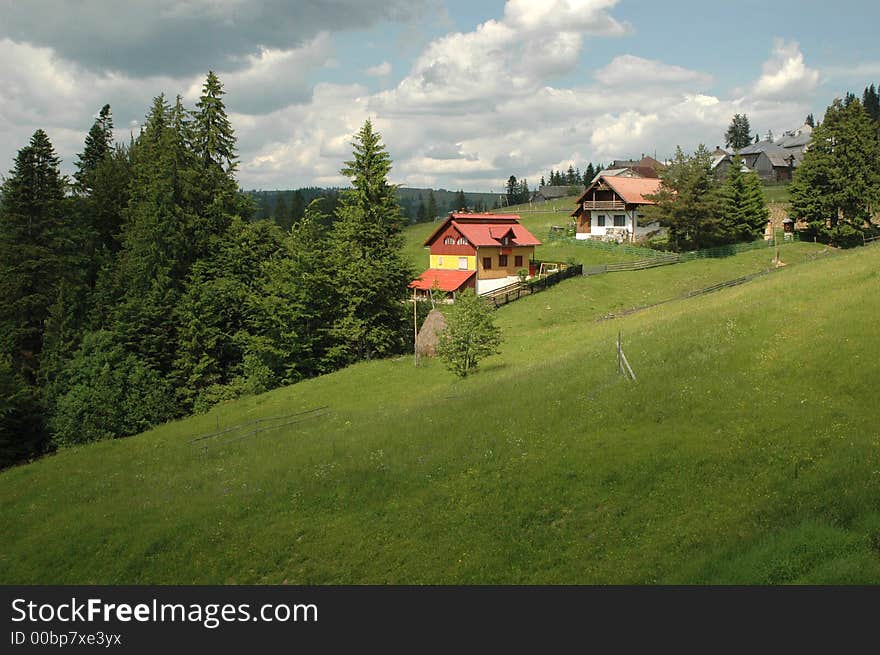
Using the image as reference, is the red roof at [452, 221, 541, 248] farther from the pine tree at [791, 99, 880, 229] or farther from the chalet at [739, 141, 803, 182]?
the chalet at [739, 141, 803, 182]

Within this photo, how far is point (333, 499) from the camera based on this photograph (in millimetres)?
20281

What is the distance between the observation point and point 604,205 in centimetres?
8044

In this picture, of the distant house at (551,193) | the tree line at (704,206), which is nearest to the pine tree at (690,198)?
the tree line at (704,206)

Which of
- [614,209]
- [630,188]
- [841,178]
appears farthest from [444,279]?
[841,178]

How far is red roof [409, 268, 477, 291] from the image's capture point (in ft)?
211

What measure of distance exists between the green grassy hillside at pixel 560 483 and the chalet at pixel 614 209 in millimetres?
48509

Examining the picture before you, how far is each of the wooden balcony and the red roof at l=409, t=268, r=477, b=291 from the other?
2298 cm

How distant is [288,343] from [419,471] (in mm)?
28659

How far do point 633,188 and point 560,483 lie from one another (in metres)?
70.6

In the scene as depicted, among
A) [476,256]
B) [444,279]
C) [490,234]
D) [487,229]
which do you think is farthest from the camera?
[487,229]

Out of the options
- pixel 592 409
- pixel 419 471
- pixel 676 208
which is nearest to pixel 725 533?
pixel 592 409

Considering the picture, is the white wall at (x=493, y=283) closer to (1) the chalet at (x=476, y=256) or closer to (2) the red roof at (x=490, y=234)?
(1) the chalet at (x=476, y=256)

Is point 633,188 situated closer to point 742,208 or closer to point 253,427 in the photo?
point 742,208
